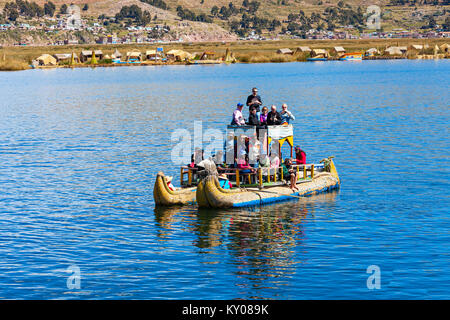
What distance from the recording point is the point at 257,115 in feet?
105

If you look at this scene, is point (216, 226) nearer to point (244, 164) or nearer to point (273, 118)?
point (244, 164)

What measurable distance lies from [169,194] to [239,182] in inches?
133

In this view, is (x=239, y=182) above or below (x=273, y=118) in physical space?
below

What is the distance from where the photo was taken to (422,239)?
25516 mm

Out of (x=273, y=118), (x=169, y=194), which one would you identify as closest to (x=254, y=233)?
(x=169, y=194)

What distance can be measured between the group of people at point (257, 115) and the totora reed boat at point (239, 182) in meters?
0.30

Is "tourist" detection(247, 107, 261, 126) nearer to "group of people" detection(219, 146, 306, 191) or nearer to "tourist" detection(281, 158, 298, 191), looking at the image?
"group of people" detection(219, 146, 306, 191)

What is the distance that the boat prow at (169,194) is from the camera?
30906mm

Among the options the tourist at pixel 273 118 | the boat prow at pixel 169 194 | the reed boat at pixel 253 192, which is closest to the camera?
the reed boat at pixel 253 192

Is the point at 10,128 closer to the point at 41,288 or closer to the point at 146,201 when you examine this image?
the point at 146,201

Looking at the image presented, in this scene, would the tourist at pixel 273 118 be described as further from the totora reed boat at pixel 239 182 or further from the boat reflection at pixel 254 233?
the boat reflection at pixel 254 233

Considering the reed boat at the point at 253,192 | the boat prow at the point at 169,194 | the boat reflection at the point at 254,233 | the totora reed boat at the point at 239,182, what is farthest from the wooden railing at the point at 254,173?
the boat reflection at the point at 254,233

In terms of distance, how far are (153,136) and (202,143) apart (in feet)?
21.7

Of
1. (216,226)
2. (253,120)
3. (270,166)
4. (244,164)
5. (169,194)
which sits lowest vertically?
(216,226)
